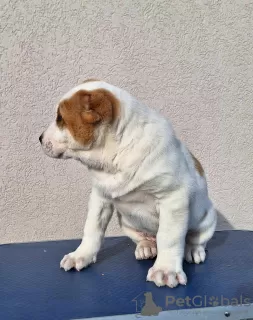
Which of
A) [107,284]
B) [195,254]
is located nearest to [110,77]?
[195,254]

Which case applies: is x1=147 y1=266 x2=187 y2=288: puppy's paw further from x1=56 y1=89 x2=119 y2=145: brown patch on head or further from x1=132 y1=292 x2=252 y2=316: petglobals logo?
x1=56 y1=89 x2=119 y2=145: brown patch on head

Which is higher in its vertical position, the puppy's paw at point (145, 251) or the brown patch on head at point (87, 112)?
the brown patch on head at point (87, 112)

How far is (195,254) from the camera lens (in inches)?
58.5

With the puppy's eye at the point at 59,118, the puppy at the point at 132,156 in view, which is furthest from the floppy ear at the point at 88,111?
the puppy's eye at the point at 59,118

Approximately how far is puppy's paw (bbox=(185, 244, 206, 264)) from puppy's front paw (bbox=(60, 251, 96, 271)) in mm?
349

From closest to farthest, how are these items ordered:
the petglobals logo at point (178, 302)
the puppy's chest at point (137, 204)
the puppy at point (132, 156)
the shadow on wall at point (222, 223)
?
the petglobals logo at point (178, 302) → the puppy at point (132, 156) → the puppy's chest at point (137, 204) → the shadow on wall at point (222, 223)

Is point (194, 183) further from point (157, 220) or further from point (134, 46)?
point (134, 46)

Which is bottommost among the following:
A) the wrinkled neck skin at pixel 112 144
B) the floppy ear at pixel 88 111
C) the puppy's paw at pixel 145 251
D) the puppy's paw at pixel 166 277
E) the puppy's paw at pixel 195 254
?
the puppy's paw at pixel 145 251

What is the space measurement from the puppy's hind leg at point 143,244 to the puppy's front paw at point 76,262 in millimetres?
204

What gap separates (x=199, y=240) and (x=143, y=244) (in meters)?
0.21

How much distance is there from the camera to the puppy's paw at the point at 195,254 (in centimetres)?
148

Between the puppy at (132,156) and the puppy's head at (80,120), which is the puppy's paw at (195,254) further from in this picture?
the puppy's head at (80,120)

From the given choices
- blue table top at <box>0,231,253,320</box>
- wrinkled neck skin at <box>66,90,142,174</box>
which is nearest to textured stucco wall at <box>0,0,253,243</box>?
blue table top at <box>0,231,253,320</box>

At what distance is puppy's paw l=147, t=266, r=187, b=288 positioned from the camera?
4.06 ft
